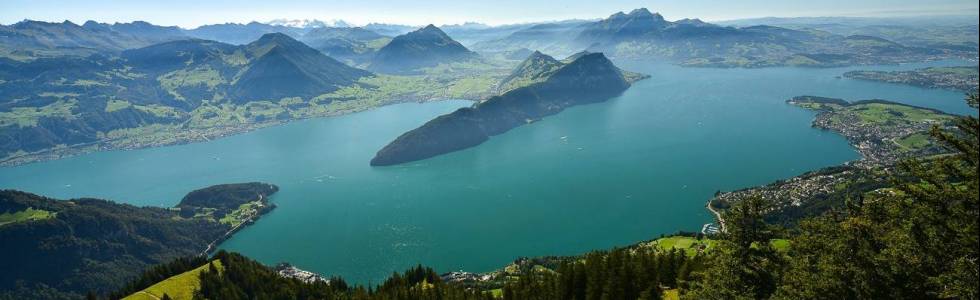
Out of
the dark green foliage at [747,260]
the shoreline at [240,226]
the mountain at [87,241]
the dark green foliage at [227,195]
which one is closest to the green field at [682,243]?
the dark green foliage at [747,260]

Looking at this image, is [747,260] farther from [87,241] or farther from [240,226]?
[87,241]

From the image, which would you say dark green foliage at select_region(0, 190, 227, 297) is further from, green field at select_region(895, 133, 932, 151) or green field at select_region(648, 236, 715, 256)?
green field at select_region(895, 133, 932, 151)

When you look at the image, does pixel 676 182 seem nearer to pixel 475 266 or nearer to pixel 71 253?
pixel 475 266

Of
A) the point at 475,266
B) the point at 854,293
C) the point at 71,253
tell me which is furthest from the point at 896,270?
the point at 71,253

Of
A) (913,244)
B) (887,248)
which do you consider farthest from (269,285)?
(913,244)

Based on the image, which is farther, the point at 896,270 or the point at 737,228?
the point at 737,228
